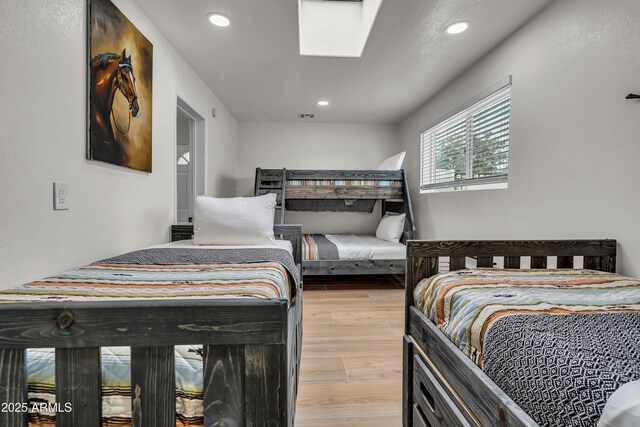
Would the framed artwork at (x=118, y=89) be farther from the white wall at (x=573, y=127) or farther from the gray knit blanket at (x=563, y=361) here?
the white wall at (x=573, y=127)

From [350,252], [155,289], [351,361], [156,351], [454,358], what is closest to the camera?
[156,351]

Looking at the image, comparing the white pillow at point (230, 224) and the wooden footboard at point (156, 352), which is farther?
the white pillow at point (230, 224)

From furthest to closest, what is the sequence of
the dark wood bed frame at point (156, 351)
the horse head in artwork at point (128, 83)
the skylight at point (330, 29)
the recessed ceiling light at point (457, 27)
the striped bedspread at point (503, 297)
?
the skylight at point (330, 29), the recessed ceiling light at point (457, 27), the horse head in artwork at point (128, 83), the striped bedspread at point (503, 297), the dark wood bed frame at point (156, 351)

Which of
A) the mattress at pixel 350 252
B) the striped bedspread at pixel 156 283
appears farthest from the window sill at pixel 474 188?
the striped bedspread at pixel 156 283

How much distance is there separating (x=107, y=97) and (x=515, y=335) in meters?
2.03

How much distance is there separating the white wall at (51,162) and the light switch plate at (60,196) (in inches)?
0.8

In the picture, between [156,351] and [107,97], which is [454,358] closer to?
[156,351]

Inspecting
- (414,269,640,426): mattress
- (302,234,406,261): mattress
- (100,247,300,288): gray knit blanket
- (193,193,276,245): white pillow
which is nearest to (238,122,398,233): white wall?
(302,234,406,261): mattress

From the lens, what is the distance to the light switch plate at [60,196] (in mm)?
1290

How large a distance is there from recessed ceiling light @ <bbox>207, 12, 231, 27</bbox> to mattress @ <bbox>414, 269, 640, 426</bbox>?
201 cm

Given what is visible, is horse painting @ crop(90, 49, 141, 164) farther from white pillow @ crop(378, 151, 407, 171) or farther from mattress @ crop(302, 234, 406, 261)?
white pillow @ crop(378, 151, 407, 171)

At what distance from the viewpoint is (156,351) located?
525mm

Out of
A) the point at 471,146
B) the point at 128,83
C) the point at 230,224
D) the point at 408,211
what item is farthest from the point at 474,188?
the point at 128,83

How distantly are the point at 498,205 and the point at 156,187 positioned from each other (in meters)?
2.54
